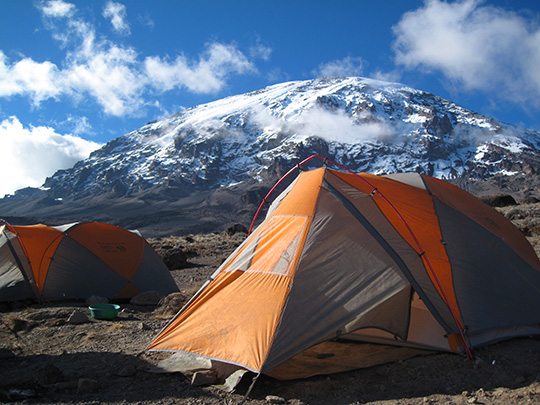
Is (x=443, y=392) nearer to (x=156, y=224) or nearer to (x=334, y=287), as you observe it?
(x=334, y=287)

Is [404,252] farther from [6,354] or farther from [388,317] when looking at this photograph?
[6,354]

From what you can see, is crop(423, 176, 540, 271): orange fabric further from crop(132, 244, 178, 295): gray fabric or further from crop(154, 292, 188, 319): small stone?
crop(132, 244, 178, 295): gray fabric

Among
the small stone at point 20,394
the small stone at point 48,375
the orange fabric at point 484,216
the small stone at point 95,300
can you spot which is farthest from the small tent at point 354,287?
the small stone at point 95,300

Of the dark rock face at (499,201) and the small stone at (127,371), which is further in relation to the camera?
the dark rock face at (499,201)

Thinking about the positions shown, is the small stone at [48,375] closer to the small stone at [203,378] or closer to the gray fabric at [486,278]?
the small stone at [203,378]

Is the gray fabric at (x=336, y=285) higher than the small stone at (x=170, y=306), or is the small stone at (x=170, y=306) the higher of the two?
the gray fabric at (x=336, y=285)

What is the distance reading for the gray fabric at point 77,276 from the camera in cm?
1277

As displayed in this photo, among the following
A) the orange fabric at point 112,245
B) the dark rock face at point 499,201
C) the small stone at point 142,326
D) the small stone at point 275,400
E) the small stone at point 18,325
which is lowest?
the small stone at point 275,400

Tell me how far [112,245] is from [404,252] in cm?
874

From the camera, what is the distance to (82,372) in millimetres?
7309

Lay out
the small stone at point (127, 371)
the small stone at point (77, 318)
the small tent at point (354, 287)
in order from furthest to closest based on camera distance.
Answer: the small stone at point (77, 318), the small stone at point (127, 371), the small tent at point (354, 287)

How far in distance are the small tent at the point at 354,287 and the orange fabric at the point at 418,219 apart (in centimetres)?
2

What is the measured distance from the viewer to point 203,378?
6582 mm

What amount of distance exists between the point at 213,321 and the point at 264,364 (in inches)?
50.3
